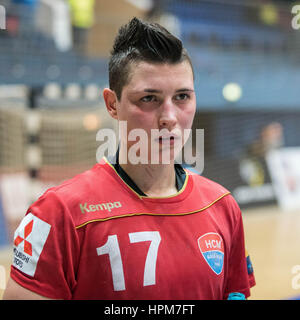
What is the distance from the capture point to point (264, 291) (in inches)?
65.9

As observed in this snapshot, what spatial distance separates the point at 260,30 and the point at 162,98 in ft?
21.7

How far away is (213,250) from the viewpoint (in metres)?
1.23

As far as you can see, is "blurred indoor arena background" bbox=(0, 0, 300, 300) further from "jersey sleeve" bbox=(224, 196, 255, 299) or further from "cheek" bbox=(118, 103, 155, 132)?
"cheek" bbox=(118, 103, 155, 132)

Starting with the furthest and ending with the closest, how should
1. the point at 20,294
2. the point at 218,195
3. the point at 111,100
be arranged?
the point at 218,195 < the point at 111,100 < the point at 20,294

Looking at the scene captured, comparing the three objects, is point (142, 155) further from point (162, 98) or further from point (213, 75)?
point (213, 75)

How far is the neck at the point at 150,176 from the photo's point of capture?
Result: 123 centimetres

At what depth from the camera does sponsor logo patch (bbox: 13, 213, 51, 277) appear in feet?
3.49

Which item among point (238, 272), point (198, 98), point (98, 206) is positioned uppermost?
point (198, 98)

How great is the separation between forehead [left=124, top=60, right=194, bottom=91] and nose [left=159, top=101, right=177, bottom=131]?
0.15 feet

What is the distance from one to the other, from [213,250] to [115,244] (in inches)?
12.0

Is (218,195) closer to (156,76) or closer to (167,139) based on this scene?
(167,139)

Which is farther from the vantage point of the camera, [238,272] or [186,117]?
[238,272]

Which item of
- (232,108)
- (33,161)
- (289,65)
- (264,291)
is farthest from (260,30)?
(264,291)

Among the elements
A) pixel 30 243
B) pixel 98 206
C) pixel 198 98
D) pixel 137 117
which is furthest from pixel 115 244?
pixel 198 98
